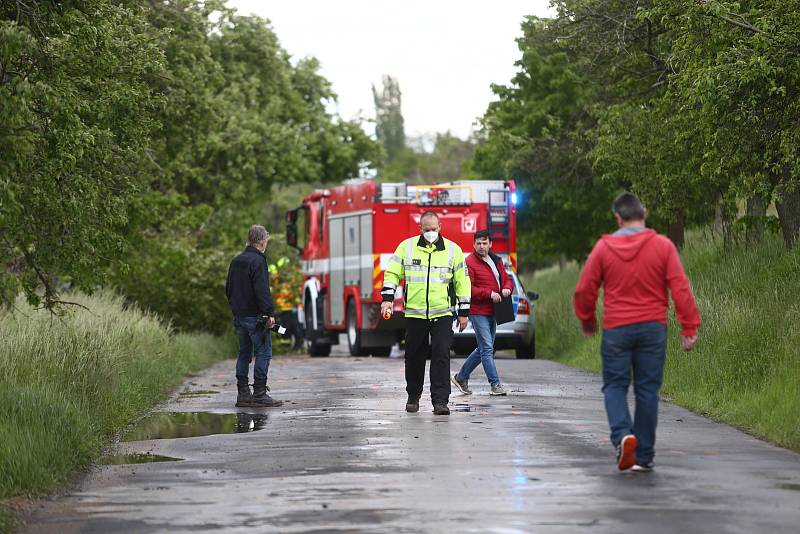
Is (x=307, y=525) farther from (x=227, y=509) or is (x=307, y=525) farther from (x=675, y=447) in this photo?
(x=675, y=447)

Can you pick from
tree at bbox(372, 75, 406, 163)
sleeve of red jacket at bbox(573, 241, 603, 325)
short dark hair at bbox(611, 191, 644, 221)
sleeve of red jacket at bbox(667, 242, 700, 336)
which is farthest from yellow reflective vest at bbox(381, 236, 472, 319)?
tree at bbox(372, 75, 406, 163)

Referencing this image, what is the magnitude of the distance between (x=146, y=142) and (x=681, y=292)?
990 cm

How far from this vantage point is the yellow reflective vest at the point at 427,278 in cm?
1493

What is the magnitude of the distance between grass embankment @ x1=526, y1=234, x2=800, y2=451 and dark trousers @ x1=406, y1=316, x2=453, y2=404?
2474 millimetres

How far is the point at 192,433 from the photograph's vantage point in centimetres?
1340

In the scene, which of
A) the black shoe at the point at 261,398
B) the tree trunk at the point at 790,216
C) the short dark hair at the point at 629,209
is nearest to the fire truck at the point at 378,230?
the tree trunk at the point at 790,216

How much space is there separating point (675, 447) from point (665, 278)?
1.96 m

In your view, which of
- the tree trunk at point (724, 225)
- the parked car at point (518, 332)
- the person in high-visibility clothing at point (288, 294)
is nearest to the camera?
the tree trunk at point (724, 225)

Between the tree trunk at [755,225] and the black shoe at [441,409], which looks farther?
the tree trunk at [755,225]

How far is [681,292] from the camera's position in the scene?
10.1 metres

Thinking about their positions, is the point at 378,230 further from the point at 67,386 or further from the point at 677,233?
the point at 67,386

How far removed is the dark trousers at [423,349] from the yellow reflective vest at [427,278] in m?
0.10

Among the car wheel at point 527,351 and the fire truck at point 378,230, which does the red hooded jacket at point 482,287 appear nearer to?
the fire truck at point 378,230

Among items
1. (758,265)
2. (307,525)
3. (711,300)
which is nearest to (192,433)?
(307,525)
